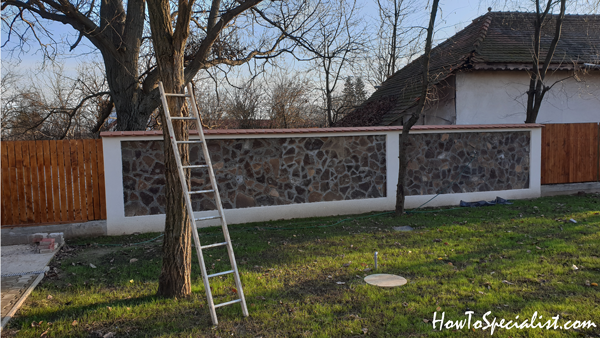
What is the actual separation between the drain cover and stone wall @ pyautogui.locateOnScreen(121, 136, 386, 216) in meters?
4.86

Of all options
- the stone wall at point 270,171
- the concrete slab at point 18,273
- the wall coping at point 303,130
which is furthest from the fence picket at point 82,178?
the concrete slab at point 18,273

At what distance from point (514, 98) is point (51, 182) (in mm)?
15519

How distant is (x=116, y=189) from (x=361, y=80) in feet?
68.5

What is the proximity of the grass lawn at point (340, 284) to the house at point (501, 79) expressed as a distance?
766 centimetres

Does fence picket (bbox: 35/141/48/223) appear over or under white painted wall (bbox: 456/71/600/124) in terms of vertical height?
under

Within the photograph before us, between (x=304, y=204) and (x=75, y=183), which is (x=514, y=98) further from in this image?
(x=75, y=183)

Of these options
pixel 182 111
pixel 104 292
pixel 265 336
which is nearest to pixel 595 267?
pixel 265 336

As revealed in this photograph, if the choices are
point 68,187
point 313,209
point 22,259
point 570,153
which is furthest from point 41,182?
point 570,153

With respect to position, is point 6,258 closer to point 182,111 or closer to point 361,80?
point 182,111

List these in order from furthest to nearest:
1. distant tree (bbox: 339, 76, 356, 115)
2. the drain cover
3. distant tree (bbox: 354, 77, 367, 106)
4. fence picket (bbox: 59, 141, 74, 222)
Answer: distant tree (bbox: 354, 77, 367, 106)
distant tree (bbox: 339, 76, 356, 115)
fence picket (bbox: 59, 141, 74, 222)
the drain cover

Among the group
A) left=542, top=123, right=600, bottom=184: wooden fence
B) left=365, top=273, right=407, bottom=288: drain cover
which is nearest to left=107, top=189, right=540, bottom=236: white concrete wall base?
left=542, top=123, right=600, bottom=184: wooden fence

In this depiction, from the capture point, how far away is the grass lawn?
4199 millimetres

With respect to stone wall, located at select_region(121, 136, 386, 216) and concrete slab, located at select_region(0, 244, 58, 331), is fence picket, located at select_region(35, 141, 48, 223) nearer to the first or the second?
concrete slab, located at select_region(0, 244, 58, 331)

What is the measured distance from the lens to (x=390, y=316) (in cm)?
436
